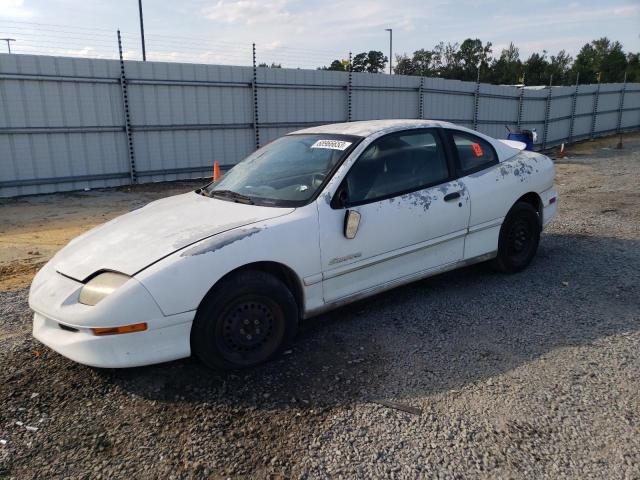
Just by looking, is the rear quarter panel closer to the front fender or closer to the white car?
the white car

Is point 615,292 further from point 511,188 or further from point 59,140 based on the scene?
point 59,140

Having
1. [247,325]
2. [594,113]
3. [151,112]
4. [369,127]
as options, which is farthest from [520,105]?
[247,325]

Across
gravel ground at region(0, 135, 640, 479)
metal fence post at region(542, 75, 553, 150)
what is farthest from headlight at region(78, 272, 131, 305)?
metal fence post at region(542, 75, 553, 150)

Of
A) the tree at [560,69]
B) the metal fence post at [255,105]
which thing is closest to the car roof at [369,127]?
the metal fence post at [255,105]

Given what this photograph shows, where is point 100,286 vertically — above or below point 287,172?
below

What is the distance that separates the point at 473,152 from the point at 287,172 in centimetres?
180

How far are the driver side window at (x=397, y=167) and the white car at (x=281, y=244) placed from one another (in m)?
0.01

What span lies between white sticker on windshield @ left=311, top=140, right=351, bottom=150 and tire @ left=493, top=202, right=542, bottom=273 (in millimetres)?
1870

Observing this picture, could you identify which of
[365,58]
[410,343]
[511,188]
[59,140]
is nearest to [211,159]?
[59,140]

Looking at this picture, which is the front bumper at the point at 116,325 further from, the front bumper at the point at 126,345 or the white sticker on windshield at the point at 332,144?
the white sticker on windshield at the point at 332,144

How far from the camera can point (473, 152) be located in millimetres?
4699

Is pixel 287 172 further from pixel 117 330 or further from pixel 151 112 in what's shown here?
pixel 151 112

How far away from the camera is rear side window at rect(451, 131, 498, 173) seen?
458cm

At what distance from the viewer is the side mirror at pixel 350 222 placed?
143 inches
